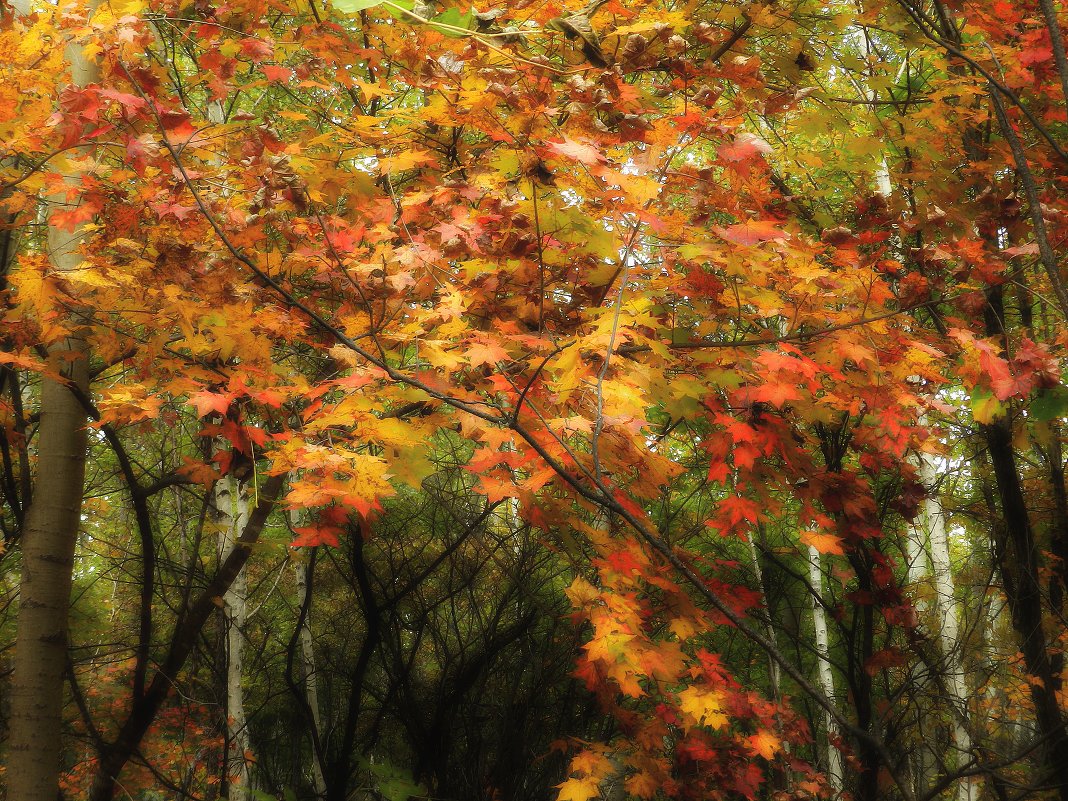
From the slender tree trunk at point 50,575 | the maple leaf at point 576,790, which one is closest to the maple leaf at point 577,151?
the slender tree trunk at point 50,575

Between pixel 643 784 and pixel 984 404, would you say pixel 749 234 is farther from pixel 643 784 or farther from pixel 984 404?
pixel 643 784

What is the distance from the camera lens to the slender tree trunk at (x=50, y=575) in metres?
2.75

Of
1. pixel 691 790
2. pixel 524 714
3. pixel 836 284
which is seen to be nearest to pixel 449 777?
pixel 524 714

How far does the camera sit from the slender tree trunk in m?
2.75

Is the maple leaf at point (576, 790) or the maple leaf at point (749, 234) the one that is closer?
the maple leaf at point (749, 234)

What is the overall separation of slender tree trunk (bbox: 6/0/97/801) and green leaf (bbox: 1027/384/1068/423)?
3.50 metres

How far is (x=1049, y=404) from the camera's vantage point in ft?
8.39

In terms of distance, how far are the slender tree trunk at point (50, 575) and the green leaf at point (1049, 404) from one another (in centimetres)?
350

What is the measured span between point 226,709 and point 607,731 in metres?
3.82

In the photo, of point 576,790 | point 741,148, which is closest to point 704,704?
point 576,790

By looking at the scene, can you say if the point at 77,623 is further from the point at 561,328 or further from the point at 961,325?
the point at 961,325

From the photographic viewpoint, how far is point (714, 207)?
2.99 metres

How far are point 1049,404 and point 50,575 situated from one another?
12.1 ft

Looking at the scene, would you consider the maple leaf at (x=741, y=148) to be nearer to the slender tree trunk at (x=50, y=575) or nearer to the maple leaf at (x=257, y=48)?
the maple leaf at (x=257, y=48)
